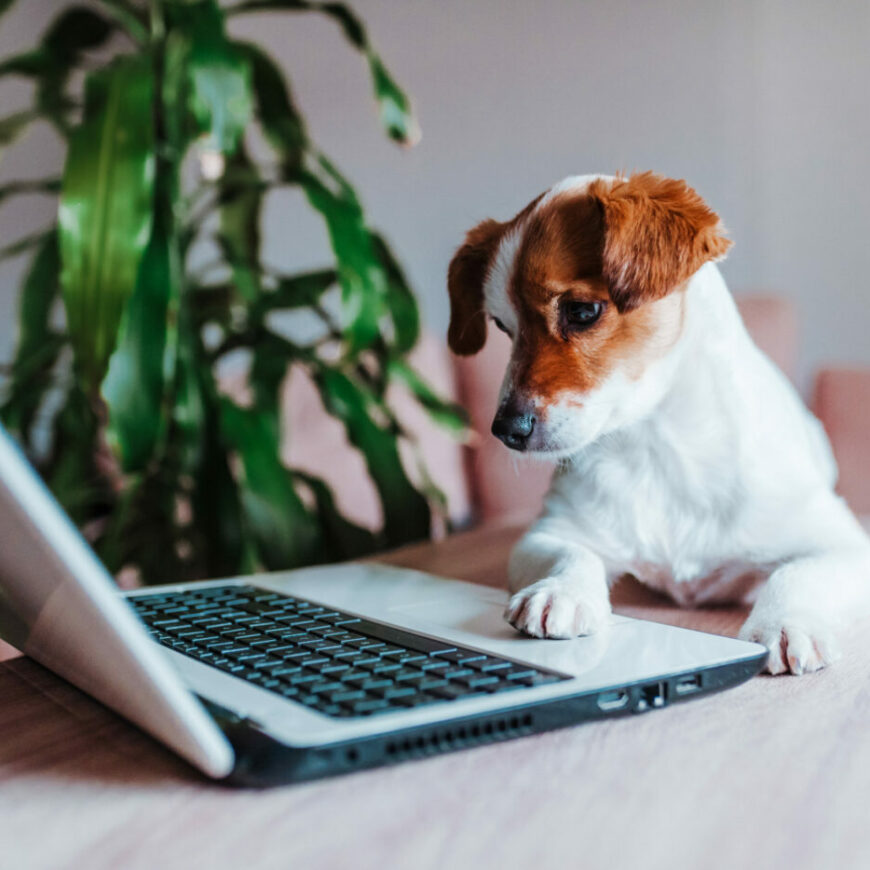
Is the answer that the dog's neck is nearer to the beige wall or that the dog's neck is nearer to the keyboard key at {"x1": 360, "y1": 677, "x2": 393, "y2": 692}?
the keyboard key at {"x1": 360, "y1": 677, "x2": 393, "y2": 692}

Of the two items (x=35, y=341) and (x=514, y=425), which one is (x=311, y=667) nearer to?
(x=514, y=425)

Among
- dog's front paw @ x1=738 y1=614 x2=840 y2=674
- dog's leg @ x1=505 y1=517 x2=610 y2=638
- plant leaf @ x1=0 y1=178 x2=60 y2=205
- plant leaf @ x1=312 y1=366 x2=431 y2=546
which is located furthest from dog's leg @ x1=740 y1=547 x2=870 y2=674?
plant leaf @ x1=0 y1=178 x2=60 y2=205

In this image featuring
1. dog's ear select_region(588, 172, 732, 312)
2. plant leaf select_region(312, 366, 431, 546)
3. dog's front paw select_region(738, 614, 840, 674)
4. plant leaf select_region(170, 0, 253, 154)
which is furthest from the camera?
plant leaf select_region(312, 366, 431, 546)

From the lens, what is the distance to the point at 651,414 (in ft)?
2.94

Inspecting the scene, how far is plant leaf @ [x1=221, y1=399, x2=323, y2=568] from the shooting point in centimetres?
136

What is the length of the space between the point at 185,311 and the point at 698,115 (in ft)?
4.13

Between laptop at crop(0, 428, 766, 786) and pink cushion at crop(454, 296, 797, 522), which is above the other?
laptop at crop(0, 428, 766, 786)

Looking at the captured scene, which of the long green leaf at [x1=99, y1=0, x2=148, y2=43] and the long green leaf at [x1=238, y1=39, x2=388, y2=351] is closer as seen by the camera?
the long green leaf at [x1=238, y1=39, x2=388, y2=351]

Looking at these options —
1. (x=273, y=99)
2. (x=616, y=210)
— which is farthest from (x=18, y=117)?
(x=616, y=210)

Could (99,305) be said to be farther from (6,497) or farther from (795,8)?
(795,8)

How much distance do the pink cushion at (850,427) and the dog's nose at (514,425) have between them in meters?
1.13

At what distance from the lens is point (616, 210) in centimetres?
81

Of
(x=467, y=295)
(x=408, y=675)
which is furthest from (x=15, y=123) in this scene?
(x=408, y=675)

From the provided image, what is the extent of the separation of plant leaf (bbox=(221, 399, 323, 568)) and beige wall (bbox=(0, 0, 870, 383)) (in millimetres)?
801
